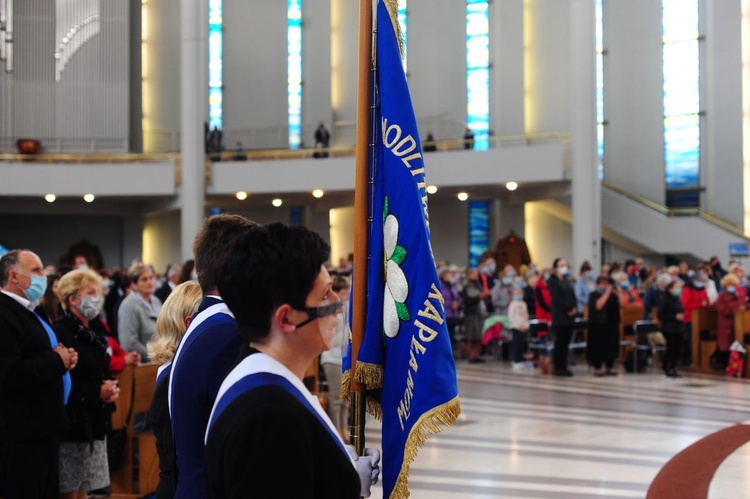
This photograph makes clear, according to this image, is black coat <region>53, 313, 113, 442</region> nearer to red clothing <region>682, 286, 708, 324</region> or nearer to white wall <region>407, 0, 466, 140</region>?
red clothing <region>682, 286, 708, 324</region>

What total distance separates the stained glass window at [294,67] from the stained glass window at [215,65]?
2.18m

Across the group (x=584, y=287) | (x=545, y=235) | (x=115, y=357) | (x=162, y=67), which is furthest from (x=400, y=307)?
(x=162, y=67)

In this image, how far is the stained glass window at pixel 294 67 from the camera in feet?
99.0

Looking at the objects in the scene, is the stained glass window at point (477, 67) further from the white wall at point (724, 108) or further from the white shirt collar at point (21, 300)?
the white shirt collar at point (21, 300)

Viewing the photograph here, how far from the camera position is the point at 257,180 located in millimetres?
24688

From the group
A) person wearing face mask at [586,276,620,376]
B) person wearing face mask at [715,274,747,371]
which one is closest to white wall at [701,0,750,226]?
person wearing face mask at [715,274,747,371]

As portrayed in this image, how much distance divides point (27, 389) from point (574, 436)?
573 centimetres

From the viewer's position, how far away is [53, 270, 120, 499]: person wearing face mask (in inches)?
200

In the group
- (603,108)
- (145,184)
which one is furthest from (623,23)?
(145,184)

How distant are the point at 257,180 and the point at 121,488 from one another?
18567mm

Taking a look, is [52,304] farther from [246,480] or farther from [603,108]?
[603,108]

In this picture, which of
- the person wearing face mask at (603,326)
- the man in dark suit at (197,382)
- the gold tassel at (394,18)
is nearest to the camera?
the man in dark suit at (197,382)

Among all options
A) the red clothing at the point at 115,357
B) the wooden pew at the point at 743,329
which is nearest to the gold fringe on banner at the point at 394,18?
the red clothing at the point at 115,357

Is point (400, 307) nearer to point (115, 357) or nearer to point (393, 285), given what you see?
point (393, 285)
